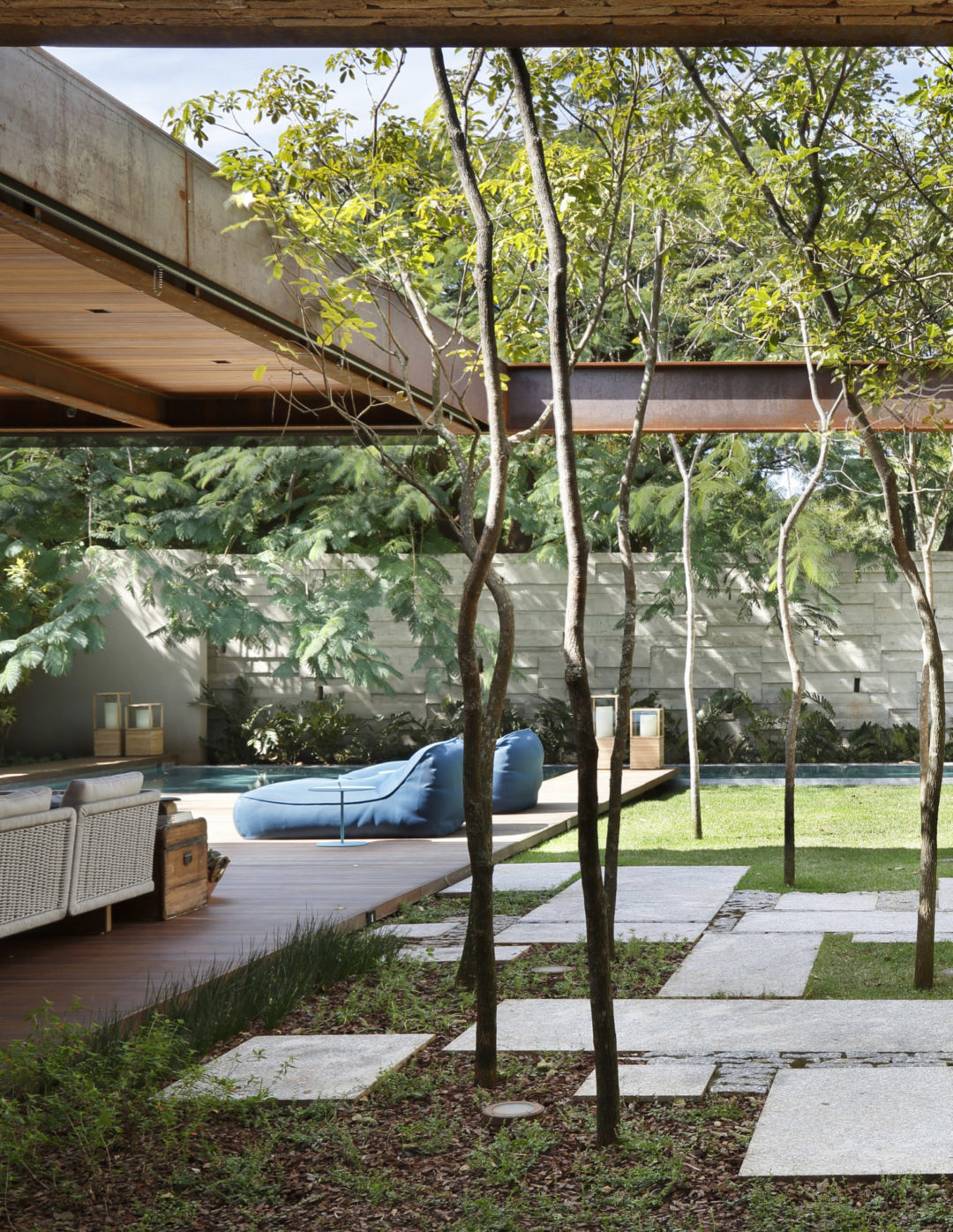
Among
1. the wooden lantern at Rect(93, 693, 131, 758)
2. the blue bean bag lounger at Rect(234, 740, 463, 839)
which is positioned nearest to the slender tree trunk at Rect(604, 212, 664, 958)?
the blue bean bag lounger at Rect(234, 740, 463, 839)

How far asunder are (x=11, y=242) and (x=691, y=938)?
4.10 metres

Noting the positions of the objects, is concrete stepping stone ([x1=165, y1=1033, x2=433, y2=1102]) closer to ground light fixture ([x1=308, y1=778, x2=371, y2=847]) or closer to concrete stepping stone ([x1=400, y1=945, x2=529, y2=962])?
concrete stepping stone ([x1=400, y1=945, x2=529, y2=962])

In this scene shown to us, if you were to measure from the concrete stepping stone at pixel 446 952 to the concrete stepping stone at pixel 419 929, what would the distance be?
8.2 inches

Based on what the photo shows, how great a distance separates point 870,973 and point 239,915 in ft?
10.1

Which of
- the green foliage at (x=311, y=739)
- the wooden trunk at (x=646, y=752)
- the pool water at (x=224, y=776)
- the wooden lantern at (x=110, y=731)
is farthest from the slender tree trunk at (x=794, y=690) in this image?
the wooden lantern at (x=110, y=731)

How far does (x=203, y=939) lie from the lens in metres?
6.04

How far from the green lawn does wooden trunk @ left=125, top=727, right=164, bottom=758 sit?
252 inches

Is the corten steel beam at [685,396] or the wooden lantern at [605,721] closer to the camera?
the corten steel beam at [685,396]

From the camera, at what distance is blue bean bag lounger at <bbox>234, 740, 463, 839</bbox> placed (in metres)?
9.62

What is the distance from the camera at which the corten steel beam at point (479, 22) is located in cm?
209

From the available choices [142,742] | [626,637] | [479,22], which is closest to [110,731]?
[142,742]

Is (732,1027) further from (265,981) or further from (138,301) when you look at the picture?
(138,301)

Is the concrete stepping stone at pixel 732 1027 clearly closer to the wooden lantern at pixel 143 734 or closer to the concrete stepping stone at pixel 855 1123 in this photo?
the concrete stepping stone at pixel 855 1123

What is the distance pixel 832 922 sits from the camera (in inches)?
255
